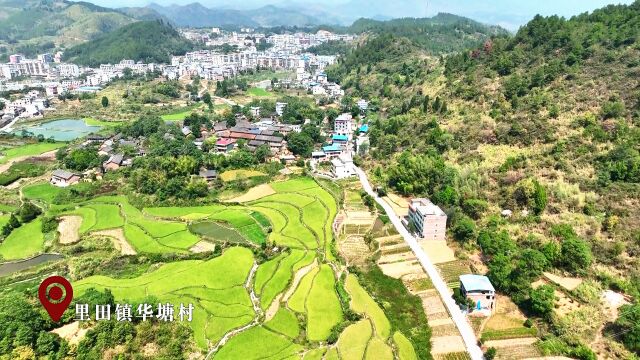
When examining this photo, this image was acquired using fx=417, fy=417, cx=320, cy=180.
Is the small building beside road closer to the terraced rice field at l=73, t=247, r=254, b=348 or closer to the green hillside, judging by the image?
the terraced rice field at l=73, t=247, r=254, b=348

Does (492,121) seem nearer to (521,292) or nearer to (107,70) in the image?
(521,292)

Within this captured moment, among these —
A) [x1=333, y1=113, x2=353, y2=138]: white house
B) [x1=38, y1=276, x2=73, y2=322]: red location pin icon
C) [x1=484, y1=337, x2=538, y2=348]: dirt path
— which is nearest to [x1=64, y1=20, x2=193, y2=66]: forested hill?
[x1=333, y1=113, x2=353, y2=138]: white house

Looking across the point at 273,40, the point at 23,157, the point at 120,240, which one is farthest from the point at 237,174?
the point at 273,40

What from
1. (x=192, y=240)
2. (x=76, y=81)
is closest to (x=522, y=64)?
(x=192, y=240)

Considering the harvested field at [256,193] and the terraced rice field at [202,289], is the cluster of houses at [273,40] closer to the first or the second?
the harvested field at [256,193]

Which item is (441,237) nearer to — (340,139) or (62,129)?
(340,139)

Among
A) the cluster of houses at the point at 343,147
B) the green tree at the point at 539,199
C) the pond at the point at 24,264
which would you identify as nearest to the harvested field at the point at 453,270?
the green tree at the point at 539,199
